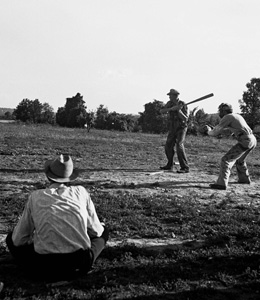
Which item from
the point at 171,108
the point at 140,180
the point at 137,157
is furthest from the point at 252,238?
the point at 137,157

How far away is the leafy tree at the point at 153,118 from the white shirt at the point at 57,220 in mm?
67366

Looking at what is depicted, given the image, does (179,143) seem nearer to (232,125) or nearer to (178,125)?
(178,125)

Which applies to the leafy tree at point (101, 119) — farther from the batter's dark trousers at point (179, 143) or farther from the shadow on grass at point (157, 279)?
the shadow on grass at point (157, 279)

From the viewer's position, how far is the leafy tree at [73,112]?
218 ft

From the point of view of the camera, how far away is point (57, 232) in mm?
4156

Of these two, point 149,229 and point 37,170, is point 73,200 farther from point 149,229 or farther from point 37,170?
point 37,170

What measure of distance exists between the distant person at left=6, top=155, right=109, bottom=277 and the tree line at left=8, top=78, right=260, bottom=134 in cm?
5026

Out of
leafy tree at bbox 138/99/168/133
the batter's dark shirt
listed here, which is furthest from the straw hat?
leafy tree at bbox 138/99/168/133

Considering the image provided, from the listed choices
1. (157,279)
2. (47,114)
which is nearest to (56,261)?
(157,279)

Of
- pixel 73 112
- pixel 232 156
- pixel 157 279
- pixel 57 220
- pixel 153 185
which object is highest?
pixel 73 112

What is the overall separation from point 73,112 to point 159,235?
209 feet

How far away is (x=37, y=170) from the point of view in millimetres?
11273

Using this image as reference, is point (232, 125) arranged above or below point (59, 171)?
above

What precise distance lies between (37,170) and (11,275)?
7.06 metres
